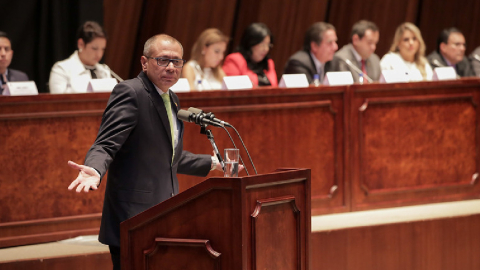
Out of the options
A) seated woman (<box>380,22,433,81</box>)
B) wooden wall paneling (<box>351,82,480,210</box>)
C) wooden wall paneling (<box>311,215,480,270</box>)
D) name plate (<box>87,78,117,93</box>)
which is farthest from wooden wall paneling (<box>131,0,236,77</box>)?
wooden wall paneling (<box>311,215,480,270</box>)

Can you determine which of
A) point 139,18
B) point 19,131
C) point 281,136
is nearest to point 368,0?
point 139,18

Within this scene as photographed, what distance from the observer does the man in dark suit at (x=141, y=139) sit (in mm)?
2209

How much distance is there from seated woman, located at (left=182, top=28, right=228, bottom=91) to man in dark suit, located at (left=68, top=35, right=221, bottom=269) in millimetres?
2594

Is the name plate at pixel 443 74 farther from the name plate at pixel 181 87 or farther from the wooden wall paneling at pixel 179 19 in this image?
the wooden wall paneling at pixel 179 19

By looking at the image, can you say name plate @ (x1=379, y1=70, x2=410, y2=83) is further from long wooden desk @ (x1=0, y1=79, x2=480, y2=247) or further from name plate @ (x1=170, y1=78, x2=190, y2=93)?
name plate @ (x1=170, y1=78, x2=190, y2=93)

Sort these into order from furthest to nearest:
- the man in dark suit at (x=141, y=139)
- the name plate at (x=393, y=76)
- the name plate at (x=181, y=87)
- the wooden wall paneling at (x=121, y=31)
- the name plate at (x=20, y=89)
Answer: the wooden wall paneling at (x=121, y=31) < the name plate at (x=393, y=76) < the name plate at (x=181, y=87) < the name plate at (x=20, y=89) < the man in dark suit at (x=141, y=139)

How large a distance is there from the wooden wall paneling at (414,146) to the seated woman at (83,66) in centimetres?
174

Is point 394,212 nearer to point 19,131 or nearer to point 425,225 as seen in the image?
point 425,225

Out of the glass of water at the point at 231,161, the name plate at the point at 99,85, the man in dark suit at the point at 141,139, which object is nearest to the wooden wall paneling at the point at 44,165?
the name plate at the point at 99,85

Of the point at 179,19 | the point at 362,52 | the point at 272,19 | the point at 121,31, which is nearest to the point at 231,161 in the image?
the point at 362,52

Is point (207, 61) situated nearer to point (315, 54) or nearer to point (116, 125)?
point (315, 54)

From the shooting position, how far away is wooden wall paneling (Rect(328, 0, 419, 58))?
7559 millimetres

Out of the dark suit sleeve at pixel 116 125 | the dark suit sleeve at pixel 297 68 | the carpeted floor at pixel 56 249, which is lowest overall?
the carpeted floor at pixel 56 249

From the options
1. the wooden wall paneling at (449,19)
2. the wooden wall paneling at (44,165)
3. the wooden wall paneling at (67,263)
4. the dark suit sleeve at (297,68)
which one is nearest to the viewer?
the wooden wall paneling at (67,263)
